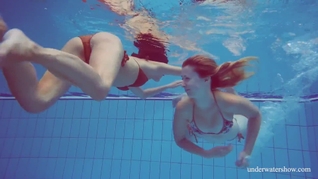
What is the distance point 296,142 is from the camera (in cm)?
1083

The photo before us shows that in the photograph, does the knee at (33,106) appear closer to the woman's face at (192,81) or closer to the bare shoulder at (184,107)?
the woman's face at (192,81)

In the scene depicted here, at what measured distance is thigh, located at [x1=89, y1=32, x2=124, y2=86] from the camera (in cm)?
265

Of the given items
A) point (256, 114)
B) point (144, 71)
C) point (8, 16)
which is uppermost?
point (8, 16)

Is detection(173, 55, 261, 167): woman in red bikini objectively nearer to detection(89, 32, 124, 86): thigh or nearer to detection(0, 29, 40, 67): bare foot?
detection(89, 32, 124, 86): thigh

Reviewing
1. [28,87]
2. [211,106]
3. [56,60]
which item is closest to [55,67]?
[56,60]

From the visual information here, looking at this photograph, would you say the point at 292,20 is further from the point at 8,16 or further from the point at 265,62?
the point at 8,16

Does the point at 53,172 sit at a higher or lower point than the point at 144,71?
lower

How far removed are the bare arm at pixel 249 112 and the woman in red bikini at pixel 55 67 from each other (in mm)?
1901

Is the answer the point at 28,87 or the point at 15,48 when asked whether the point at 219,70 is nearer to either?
the point at 28,87

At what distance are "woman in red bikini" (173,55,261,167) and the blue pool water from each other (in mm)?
3188

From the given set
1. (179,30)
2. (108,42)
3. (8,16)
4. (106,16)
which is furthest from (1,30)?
(8,16)

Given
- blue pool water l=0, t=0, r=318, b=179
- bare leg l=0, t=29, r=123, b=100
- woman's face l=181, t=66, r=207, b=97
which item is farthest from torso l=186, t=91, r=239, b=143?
blue pool water l=0, t=0, r=318, b=179

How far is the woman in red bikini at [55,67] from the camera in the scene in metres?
2.14

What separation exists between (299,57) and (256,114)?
663 centimetres
